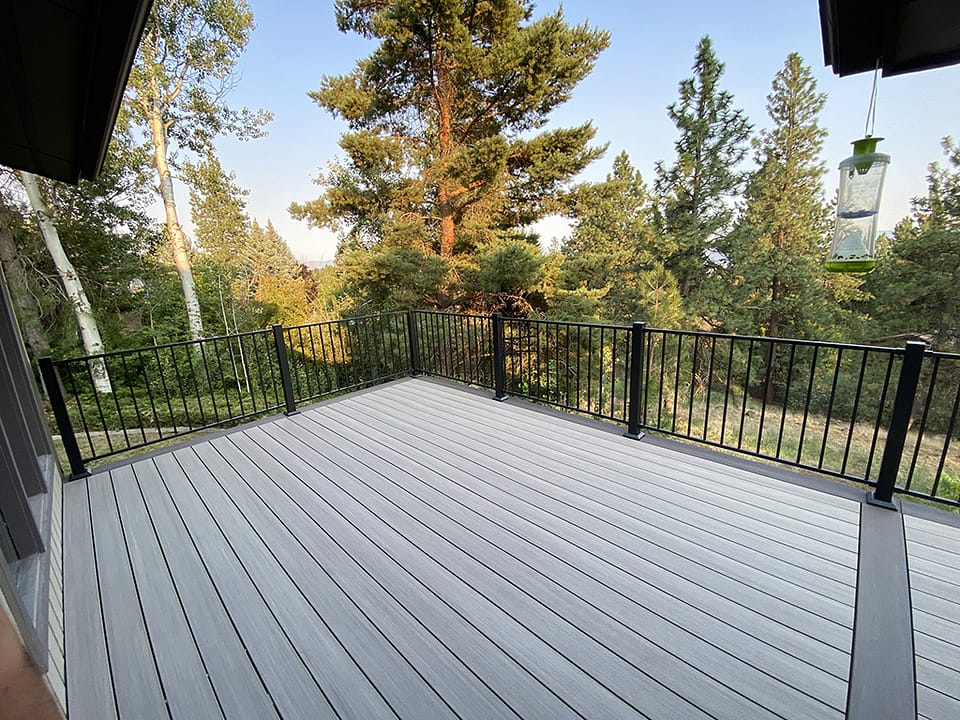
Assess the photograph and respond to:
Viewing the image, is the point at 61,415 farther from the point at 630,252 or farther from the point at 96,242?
the point at 630,252

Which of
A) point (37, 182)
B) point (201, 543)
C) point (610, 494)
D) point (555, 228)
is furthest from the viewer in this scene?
point (555, 228)

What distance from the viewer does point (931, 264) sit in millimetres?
10227

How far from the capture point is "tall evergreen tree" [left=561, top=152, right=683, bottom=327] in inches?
431

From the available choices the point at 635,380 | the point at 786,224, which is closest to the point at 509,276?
the point at 635,380

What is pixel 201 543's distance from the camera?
6.79 feet

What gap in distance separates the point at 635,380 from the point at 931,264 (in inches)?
504

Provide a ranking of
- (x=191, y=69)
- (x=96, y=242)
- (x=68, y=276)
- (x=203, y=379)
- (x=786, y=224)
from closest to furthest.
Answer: (x=68, y=276) → (x=96, y=242) → (x=191, y=69) → (x=203, y=379) → (x=786, y=224)

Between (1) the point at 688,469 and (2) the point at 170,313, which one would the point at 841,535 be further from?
(2) the point at 170,313

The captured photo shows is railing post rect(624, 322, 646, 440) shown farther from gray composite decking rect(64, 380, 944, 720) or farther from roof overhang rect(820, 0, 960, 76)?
roof overhang rect(820, 0, 960, 76)

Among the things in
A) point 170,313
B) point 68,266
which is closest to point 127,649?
point 68,266

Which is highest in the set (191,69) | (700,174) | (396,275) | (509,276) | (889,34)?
(191,69)

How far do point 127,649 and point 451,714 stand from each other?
1232mm

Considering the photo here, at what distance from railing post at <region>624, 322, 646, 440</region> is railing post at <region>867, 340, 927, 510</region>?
1267 millimetres

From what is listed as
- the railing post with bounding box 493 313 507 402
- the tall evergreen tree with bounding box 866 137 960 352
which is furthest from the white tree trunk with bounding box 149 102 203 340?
the tall evergreen tree with bounding box 866 137 960 352
